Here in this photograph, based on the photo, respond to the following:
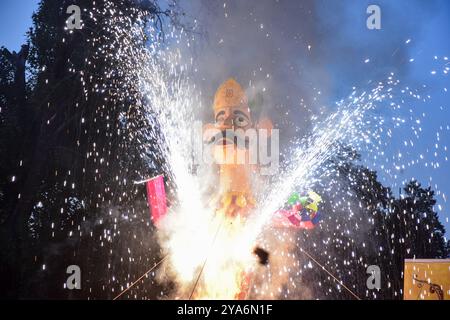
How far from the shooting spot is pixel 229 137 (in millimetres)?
7410

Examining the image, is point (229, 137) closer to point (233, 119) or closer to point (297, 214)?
point (233, 119)

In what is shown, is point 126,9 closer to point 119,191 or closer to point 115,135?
point 115,135

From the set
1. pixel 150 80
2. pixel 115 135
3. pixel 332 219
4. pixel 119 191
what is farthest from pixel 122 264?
pixel 332 219

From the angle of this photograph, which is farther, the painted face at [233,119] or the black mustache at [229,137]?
the painted face at [233,119]

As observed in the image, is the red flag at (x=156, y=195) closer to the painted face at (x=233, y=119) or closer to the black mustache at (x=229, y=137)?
the black mustache at (x=229, y=137)

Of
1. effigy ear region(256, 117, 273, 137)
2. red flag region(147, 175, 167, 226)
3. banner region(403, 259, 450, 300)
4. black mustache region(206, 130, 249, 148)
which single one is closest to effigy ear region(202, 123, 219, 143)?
black mustache region(206, 130, 249, 148)

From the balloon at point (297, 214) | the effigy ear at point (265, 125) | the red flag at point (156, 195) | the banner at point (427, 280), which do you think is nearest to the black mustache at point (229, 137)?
the effigy ear at point (265, 125)

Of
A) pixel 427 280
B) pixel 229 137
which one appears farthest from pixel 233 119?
pixel 427 280

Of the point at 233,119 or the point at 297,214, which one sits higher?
the point at 233,119

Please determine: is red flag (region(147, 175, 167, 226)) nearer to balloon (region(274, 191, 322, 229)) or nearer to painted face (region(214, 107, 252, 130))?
painted face (region(214, 107, 252, 130))

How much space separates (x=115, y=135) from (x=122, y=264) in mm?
4388

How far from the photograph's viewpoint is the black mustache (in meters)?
7.41

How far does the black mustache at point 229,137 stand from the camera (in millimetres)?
7406
